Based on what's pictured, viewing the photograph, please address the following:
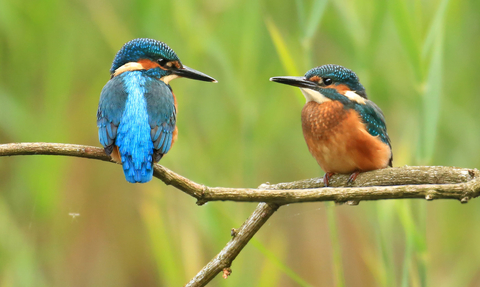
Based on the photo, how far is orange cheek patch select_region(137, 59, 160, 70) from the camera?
6.97ft

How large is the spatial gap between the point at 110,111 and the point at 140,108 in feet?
0.34

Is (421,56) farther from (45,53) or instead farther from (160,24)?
(45,53)

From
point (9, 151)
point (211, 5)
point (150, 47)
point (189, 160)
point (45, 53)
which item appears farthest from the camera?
point (211, 5)

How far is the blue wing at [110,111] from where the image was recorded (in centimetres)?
175

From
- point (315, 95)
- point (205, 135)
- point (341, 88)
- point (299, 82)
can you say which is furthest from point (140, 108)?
point (205, 135)

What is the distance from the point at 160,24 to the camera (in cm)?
303

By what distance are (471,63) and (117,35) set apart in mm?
2098

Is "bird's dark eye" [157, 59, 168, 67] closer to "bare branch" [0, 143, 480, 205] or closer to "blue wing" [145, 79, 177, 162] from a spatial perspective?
"blue wing" [145, 79, 177, 162]

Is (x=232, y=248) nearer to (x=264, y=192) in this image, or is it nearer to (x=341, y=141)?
(x=264, y=192)

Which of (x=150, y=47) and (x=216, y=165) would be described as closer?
(x=150, y=47)

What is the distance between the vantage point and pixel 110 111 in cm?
185

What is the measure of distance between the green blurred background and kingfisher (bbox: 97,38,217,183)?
74 centimetres

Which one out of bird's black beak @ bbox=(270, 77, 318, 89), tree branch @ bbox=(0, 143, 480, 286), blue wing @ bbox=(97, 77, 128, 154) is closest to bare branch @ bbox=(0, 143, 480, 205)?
tree branch @ bbox=(0, 143, 480, 286)

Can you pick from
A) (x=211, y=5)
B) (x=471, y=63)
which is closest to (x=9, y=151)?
(x=211, y=5)
